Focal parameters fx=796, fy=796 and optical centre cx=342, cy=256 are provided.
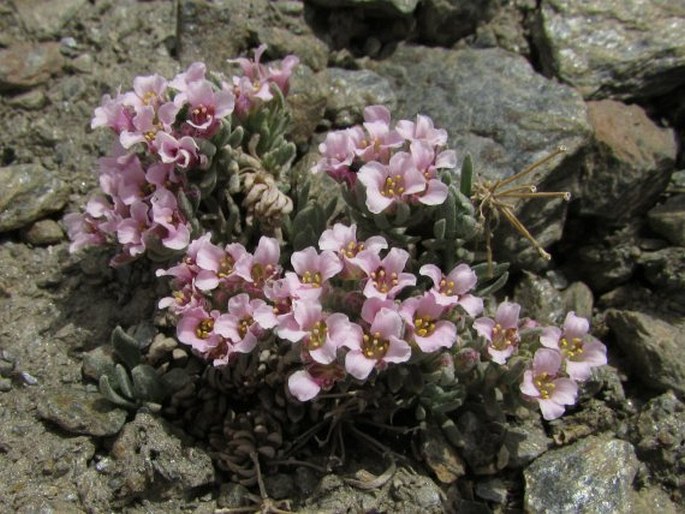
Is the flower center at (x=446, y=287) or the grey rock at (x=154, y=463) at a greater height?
the flower center at (x=446, y=287)

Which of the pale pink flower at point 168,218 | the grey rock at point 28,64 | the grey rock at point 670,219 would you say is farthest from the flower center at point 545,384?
the grey rock at point 28,64

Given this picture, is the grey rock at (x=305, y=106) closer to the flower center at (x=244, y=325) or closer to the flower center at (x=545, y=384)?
the flower center at (x=244, y=325)

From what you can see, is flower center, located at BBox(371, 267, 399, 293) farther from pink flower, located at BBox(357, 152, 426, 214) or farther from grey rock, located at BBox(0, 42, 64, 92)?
grey rock, located at BBox(0, 42, 64, 92)

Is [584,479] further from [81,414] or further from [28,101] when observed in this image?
[28,101]

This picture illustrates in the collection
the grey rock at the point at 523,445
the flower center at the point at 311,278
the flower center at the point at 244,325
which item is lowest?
the grey rock at the point at 523,445

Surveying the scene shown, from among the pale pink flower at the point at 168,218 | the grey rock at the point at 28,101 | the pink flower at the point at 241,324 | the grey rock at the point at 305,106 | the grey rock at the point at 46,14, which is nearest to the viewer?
the pink flower at the point at 241,324

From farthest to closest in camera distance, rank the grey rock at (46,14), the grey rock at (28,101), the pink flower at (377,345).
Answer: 1. the grey rock at (46,14)
2. the grey rock at (28,101)
3. the pink flower at (377,345)

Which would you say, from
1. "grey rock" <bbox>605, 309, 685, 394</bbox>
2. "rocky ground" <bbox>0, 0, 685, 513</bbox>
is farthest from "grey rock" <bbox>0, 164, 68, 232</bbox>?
"grey rock" <bbox>605, 309, 685, 394</bbox>

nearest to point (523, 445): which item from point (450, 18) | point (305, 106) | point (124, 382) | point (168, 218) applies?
point (124, 382)
